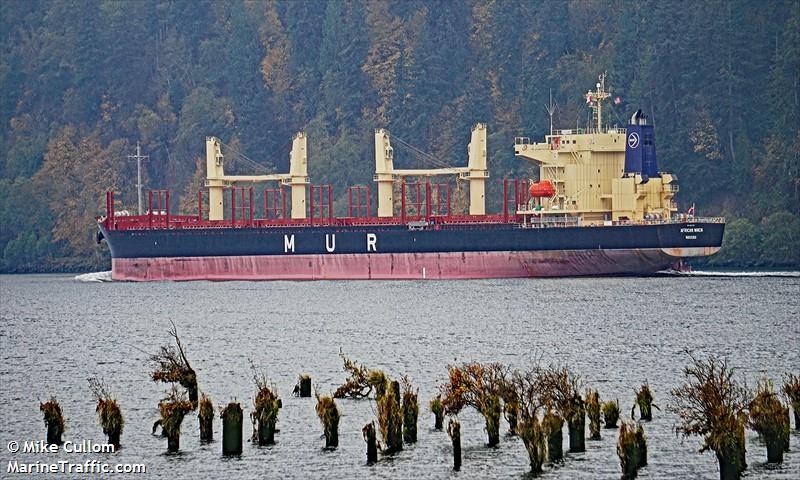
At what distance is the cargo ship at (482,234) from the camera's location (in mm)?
68062

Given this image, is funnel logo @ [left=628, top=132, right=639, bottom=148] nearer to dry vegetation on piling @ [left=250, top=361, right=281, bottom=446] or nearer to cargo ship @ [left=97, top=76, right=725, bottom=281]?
cargo ship @ [left=97, top=76, right=725, bottom=281]

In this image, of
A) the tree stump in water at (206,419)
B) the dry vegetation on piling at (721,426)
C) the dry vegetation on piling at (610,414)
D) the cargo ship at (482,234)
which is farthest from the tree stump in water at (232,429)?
the cargo ship at (482,234)

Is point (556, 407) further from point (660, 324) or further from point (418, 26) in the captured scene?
point (418, 26)

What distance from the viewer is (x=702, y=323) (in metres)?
50.7

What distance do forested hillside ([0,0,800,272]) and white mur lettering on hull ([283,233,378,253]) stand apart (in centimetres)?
1964

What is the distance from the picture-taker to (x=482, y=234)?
7075 centimetres

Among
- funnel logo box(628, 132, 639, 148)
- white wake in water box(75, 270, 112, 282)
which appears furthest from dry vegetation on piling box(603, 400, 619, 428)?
white wake in water box(75, 270, 112, 282)

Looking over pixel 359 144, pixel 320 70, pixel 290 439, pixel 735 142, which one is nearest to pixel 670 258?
pixel 735 142

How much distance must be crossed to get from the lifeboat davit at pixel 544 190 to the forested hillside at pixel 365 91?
1583 cm

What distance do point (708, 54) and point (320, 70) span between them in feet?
109

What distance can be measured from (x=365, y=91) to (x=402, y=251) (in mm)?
43708

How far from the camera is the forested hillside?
305ft

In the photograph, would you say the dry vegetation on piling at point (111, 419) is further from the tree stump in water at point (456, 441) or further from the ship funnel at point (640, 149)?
the ship funnel at point (640, 149)

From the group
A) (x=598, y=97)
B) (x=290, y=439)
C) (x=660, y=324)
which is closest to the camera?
(x=290, y=439)
